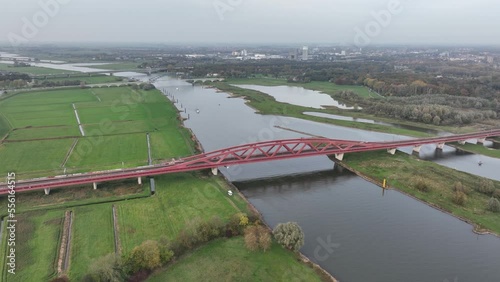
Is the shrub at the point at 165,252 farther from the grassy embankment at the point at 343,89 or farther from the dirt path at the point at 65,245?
the grassy embankment at the point at 343,89

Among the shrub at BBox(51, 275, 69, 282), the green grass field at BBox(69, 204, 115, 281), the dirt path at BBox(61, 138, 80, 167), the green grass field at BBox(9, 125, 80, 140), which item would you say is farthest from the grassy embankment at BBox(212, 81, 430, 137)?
the shrub at BBox(51, 275, 69, 282)

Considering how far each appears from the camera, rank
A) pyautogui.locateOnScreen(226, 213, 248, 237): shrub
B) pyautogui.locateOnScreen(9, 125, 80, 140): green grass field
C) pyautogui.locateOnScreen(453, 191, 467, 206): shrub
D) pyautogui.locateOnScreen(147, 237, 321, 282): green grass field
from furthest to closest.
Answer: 1. pyautogui.locateOnScreen(9, 125, 80, 140): green grass field
2. pyautogui.locateOnScreen(453, 191, 467, 206): shrub
3. pyautogui.locateOnScreen(226, 213, 248, 237): shrub
4. pyautogui.locateOnScreen(147, 237, 321, 282): green grass field

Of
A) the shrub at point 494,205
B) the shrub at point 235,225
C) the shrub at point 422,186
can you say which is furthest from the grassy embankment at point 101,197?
the shrub at point 494,205

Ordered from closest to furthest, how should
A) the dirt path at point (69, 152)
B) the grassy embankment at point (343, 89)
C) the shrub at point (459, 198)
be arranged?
the shrub at point (459, 198), the dirt path at point (69, 152), the grassy embankment at point (343, 89)

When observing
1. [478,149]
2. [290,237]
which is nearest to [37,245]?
[290,237]

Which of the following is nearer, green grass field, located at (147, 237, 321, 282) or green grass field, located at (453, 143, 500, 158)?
green grass field, located at (147, 237, 321, 282)

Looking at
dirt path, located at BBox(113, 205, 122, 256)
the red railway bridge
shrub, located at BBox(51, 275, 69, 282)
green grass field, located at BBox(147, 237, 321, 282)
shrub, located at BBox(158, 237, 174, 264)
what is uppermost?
the red railway bridge

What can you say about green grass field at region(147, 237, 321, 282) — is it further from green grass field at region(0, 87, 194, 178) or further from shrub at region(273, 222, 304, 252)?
green grass field at region(0, 87, 194, 178)
